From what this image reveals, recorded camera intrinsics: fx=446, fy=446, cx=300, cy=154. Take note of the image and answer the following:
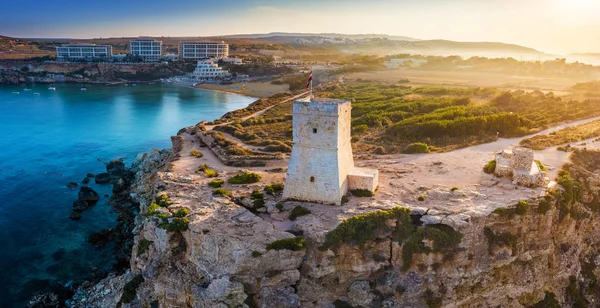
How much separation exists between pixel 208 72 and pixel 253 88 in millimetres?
19881

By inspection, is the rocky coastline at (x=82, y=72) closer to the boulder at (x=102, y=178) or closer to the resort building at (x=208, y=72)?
the resort building at (x=208, y=72)

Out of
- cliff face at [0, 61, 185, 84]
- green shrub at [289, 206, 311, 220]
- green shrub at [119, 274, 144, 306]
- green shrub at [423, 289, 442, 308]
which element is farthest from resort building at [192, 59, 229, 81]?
green shrub at [423, 289, 442, 308]

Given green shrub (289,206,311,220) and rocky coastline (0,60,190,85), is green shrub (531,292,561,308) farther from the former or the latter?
rocky coastline (0,60,190,85)

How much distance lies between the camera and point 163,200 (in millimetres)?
21078

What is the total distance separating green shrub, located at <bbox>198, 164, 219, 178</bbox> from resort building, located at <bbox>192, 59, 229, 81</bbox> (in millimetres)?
85463

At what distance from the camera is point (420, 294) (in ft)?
59.7

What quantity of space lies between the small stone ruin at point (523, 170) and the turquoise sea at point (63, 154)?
22253 millimetres

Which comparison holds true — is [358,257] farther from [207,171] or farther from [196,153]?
[196,153]

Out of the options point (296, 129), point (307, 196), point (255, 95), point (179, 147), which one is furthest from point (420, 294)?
point (255, 95)

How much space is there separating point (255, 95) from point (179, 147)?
5613 centimetres

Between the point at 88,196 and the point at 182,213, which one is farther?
the point at 88,196

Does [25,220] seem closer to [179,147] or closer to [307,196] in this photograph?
[179,147]

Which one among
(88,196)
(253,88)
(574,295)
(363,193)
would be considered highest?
(253,88)

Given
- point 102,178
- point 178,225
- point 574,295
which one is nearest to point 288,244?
point 178,225
